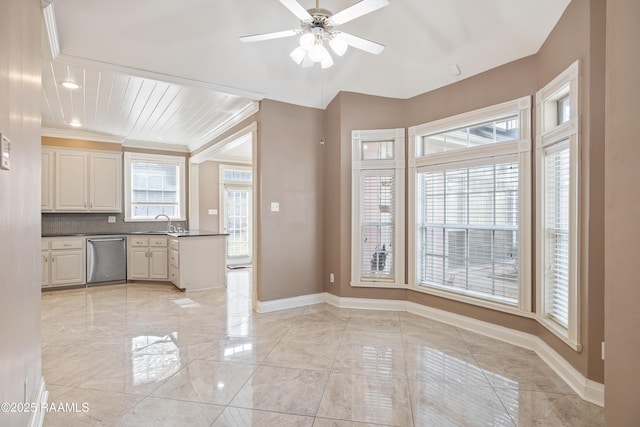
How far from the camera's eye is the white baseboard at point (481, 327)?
7.31 ft

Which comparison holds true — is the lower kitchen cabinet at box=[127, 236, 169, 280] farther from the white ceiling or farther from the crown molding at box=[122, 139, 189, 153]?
the white ceiling

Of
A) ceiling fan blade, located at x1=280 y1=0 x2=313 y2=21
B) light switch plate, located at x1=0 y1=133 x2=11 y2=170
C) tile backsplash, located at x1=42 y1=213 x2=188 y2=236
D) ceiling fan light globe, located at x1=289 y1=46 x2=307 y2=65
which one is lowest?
tile backsplash, located at x1=42 y1=213 x2=188 y2=236

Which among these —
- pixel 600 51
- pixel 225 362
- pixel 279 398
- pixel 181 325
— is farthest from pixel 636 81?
pixel 181 325

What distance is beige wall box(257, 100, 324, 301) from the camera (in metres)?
4.25

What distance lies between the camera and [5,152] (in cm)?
121

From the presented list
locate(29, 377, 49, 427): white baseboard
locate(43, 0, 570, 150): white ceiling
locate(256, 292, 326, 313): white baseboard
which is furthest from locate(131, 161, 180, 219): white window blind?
locate(29, 377, 49, 427): white baseboard

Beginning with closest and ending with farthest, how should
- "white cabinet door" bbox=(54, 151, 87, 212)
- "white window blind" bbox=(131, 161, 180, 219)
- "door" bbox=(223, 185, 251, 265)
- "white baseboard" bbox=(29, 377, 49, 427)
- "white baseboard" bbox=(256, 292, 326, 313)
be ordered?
"white baseboard" bbox=(29, 377, 49, 427)
"white baseboard" bbox=(256, 292, 326, 313)
"white cabinet door" bbox=(54, 151, 87, 212)
"white window blind" bbox=(131, 161, 180, 219)
"door" bbox=(223, 185, 251, 265)

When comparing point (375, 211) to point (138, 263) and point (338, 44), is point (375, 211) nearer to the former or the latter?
point (338, 44)

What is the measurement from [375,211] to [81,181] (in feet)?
17.1

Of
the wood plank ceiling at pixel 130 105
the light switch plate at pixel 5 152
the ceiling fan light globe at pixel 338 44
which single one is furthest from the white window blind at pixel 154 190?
the light switch plate at pixel 5 152

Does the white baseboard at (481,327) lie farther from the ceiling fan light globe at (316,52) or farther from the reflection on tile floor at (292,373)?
the ceiling fan light globe at (316,52)

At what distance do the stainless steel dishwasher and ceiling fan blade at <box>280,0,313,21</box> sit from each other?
535 centimetres

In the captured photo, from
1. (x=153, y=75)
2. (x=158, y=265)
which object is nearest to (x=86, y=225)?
(x=158, y=265)

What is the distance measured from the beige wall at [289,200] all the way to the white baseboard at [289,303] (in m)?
0.06
